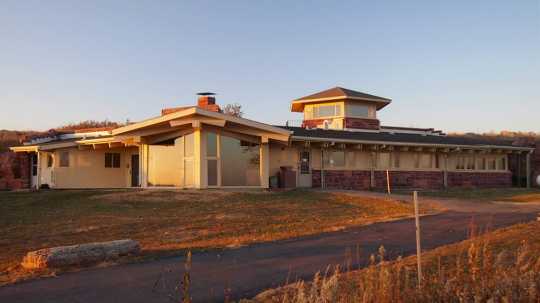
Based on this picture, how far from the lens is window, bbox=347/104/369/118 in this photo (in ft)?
101

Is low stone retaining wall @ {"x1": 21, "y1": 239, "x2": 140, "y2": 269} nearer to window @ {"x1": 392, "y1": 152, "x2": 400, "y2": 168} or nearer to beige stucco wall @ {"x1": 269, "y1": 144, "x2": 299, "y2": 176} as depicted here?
beige stucco wall @ {"x1": 269, "y1": 144, "x2": 299, "y2": 176}

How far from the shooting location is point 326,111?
3162 cm

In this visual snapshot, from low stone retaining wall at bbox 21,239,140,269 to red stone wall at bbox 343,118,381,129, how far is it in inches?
890

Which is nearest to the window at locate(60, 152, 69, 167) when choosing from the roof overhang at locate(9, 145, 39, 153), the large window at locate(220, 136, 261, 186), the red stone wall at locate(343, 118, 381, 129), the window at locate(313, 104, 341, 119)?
the roof overhang at locate(9, 145, 39, 153)

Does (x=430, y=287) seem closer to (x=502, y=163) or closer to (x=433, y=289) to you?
(x=433, y=289)

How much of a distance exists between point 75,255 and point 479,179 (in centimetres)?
2586

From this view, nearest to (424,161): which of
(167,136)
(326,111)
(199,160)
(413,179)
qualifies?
(413,179)

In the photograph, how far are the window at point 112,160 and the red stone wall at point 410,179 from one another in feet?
37.0

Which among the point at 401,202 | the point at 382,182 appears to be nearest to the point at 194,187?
the point at 401,202

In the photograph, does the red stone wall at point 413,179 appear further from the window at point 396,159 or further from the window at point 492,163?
the window at point 492,163

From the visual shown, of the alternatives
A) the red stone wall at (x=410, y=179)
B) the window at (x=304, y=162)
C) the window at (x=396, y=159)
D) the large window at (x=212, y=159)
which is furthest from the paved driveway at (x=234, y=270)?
the window at (x=396, y=159)

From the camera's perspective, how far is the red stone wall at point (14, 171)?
Result: 97.3ft

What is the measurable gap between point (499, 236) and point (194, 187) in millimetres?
13189

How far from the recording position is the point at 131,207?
16.8 metres
